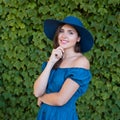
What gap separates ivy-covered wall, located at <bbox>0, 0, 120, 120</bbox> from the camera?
3924 mm

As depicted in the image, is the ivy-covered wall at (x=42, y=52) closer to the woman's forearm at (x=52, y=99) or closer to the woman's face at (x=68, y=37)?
the woman's face at (x=68, y=37)

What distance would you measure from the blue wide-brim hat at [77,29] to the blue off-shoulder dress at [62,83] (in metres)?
0.23

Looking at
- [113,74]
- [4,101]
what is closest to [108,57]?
[113,74]

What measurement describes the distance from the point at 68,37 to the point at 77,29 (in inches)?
3.6

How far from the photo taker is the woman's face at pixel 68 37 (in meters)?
2.38

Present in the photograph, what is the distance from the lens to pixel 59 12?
4.04 meters

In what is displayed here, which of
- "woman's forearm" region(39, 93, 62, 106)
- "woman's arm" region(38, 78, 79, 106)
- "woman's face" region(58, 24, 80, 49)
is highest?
"woman's face" region(58, 24, 80, 49)

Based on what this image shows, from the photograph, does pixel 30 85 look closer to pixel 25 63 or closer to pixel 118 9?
pixel 25 63

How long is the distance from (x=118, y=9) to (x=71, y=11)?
1.74 feet

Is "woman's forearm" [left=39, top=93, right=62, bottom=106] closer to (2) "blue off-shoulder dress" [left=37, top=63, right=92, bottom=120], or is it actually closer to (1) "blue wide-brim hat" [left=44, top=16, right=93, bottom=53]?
(2) "blue off-shoulder dress" [left=37, top=63, right=92, bottom=120]

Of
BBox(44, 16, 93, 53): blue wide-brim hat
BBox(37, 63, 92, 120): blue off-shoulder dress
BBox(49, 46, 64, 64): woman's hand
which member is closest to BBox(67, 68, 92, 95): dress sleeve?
BBox(37, 63, 92, 120): blue off-shoulder dress

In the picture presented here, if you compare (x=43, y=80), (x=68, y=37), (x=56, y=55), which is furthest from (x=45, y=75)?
(x=68, y=37)

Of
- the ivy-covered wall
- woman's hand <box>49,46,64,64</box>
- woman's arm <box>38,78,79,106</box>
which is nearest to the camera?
woman's arm <box>38,78,79,106</box>

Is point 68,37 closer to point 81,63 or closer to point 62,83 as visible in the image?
point 81,63
